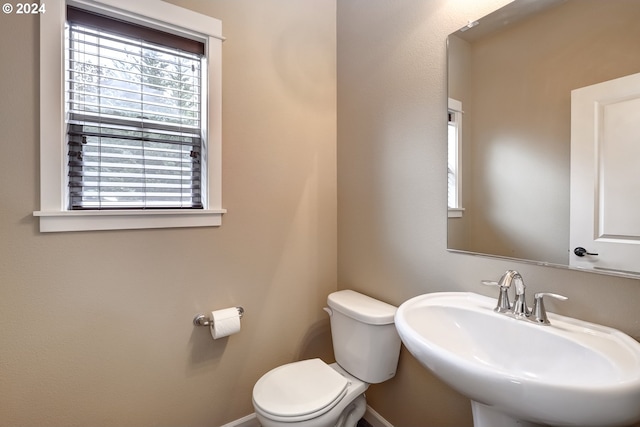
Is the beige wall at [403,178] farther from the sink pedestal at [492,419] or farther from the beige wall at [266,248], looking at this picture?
the sink pedestal at [492,419]

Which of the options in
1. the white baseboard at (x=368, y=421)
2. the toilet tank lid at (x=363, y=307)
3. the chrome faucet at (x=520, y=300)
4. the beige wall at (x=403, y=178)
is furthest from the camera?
the white baseboard at (x=368, y=421)

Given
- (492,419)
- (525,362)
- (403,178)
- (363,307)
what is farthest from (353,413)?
(403,178)

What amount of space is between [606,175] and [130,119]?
1812mm

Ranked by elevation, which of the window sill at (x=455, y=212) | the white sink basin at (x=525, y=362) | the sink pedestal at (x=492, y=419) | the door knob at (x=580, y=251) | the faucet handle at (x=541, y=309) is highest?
the window sill at (x=455, y=212)

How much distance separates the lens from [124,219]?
1258 mm

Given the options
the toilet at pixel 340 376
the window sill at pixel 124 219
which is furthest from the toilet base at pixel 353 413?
the window sill at pixel 124 219

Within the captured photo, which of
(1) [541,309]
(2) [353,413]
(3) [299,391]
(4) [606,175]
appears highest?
(4) [606,175]

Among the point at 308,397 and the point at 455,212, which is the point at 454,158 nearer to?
the point at 455,212

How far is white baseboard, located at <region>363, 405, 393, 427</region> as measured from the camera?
62.1 inches

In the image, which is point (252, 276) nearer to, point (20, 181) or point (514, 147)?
point (20, 181)

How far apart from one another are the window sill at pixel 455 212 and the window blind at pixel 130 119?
1205 millimetres

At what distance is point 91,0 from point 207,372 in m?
1.75

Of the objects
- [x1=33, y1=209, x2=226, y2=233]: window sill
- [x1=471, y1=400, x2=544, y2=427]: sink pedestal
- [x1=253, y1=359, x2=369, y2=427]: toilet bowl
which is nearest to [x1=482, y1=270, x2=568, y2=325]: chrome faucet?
[x1=471, y1=400, x2=544, y2=427]: sink pedestal

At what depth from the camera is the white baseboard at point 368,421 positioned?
1.56 meters
